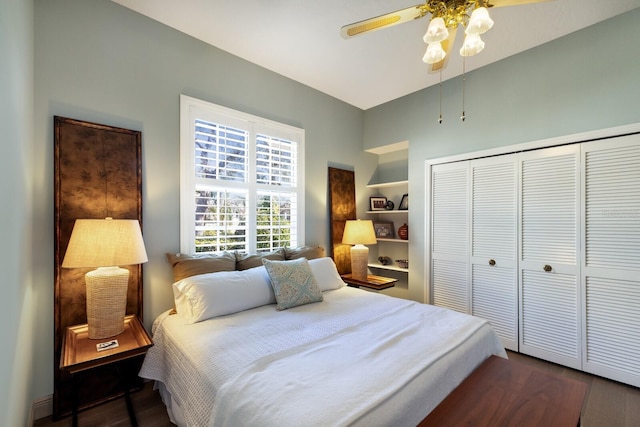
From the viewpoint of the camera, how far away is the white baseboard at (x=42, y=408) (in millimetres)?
1802

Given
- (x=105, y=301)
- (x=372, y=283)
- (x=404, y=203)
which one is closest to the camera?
(x=105, y=301)

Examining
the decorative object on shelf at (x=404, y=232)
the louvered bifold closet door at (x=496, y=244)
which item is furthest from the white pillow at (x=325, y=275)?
the louvered bifold closet door at (x=496, y=244)

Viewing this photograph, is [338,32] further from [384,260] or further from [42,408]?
[42,408]

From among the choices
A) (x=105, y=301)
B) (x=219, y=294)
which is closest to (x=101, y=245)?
(x=105, y=301)

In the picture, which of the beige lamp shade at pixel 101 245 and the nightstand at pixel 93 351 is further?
the beige lamp shade at pixel 101 245

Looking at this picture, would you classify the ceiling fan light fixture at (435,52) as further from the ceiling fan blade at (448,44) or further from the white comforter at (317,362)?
the white comforter at (317,362)

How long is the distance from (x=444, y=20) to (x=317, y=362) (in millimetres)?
1982

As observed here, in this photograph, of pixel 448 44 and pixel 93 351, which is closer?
pixel 93 351

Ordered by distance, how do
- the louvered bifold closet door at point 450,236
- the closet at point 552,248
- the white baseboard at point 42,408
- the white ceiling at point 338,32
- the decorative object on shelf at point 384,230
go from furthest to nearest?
1. the decorative object on shelf at point 384,230
2. the louvered bifold closet door at point 450,236
3. the closet at point 552,248
4. the white ceiling at point 338,32
5. the white baseboard at point 42,408

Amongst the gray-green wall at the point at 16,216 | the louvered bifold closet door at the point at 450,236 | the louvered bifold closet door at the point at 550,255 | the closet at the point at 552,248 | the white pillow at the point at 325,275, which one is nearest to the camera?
the gray-green wall at the point at 16,216

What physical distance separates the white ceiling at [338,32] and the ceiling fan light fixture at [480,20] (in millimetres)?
793

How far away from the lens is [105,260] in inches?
65.4

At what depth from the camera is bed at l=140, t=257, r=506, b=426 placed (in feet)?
3.56

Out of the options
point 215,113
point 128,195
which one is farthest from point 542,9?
point 128,195
